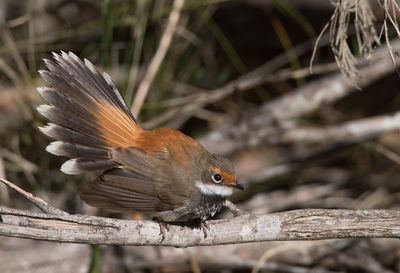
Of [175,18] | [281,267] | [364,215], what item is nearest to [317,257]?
[281,267]

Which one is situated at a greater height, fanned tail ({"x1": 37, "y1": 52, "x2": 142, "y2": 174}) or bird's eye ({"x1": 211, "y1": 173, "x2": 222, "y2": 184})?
fanned tail ({"x1": 37, "y1": 52, "x2": 142, "y2": 174})

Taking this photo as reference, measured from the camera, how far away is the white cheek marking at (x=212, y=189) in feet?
11.4

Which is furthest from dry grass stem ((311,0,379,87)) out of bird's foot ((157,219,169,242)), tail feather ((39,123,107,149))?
tail feather ((39,123,107,149))

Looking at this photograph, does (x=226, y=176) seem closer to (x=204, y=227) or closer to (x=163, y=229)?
(x=204, y=227)

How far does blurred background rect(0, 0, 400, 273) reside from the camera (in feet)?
15.7

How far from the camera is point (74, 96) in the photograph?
11.3 ft

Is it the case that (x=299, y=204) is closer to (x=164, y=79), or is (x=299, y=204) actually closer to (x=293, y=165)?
(x=293, y=165)

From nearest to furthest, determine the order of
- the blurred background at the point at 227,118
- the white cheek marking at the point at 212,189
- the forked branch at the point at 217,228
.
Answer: the forked branch at the point at 217,228 → the white cheek marking at the point at 212,189 → the blurred background at the point at 227,118

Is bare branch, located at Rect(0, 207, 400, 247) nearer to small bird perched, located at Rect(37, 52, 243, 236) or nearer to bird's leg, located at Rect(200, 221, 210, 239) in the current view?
bird's leg, located at Rect(200, 221, 210, 239)

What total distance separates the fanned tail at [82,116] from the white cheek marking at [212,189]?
0.53 m

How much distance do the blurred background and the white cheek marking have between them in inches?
49.4

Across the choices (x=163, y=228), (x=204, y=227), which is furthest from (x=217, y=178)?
(x=163, y=228)

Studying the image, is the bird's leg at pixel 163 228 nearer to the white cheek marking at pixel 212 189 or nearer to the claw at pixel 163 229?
the claw at pixel 163 229

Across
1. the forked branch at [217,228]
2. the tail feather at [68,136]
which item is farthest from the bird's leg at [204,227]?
the tail feather at [68,136]
